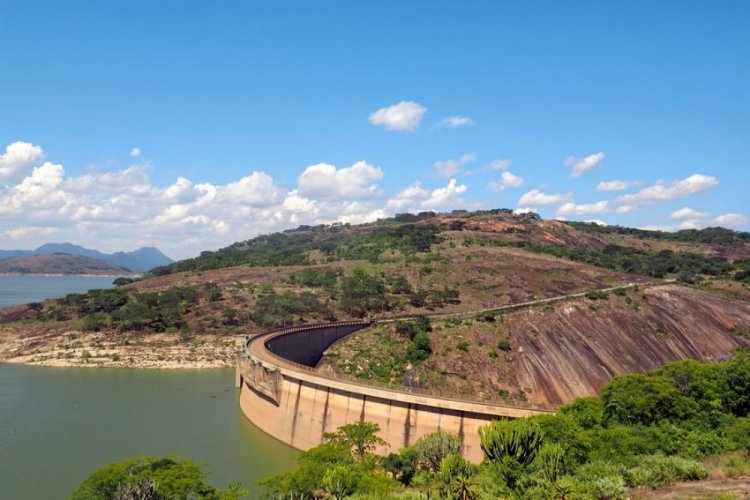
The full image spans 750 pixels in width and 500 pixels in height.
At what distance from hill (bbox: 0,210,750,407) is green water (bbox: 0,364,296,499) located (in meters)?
14.8

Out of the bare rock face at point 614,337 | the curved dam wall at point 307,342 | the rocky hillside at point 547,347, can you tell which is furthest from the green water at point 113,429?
the bare rock face at point 614,337

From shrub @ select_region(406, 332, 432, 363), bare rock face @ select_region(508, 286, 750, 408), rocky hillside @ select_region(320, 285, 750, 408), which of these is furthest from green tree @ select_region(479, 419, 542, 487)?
shrub @ select_region(406, 332, 432, 363)

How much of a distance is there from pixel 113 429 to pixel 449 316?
60717 millimetres

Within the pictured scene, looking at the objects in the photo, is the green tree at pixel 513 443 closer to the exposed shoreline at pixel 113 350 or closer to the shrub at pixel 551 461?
the shrub at pixel 551 461

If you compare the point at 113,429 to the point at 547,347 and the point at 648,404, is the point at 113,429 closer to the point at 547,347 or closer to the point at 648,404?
the point at 648,404

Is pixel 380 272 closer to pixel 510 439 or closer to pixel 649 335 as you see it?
pixel 649 335

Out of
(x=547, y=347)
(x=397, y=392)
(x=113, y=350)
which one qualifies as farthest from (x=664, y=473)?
(x=113, y=350)

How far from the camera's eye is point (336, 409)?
44.5 m

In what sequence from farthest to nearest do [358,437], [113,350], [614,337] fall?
[113,350] → [614,337] → [358,437]

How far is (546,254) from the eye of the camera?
479ft

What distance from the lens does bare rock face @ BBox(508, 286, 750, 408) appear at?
69375 mm

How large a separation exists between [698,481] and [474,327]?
55935 mm

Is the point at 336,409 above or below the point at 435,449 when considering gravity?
below

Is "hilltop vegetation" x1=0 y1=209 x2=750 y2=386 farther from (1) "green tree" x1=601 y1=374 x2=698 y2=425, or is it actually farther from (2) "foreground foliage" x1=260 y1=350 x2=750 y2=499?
(2) "foreground foliage" x1=260 y1=350 x2=750 y2=499
